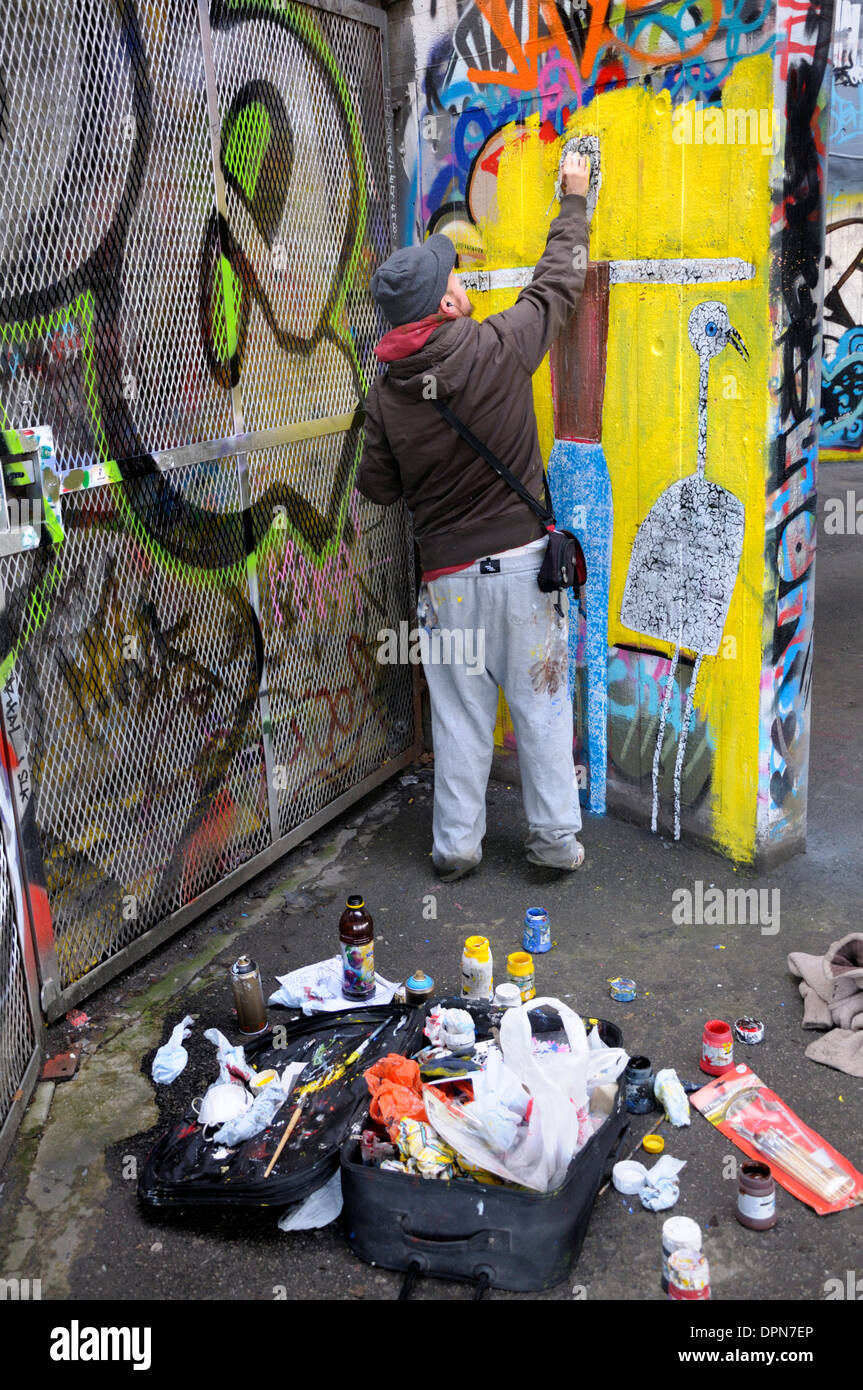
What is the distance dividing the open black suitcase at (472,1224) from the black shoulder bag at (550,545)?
6.85 feet

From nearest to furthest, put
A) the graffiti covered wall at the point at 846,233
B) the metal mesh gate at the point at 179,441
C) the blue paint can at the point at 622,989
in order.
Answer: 1. the metal mesh gate at the point at 179,441
2. the blue paint can at the point at 622,989
3. the graffiti covered wall at the point at 846,233

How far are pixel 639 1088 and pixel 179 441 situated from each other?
2.65m

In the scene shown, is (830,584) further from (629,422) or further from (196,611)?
(196,611)

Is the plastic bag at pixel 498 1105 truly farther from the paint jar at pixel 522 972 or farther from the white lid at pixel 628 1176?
the paint jar at pixel 522 972

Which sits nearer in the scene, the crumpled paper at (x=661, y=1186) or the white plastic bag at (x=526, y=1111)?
the white plastic bag at (x=526, y=1111)

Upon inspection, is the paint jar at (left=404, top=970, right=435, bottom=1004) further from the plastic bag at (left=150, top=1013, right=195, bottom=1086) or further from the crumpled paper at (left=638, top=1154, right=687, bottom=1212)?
the crumpled paper at (left=638, top=1154, right=687, bottom=1212)

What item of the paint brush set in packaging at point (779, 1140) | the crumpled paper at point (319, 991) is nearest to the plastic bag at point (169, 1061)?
the crumpled paper at point (319, 991)

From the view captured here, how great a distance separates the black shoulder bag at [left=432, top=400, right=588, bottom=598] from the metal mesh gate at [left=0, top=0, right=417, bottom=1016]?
92 centimetres

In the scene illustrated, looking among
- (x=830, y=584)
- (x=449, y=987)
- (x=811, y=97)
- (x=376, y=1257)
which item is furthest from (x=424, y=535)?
(x=830, y=584)

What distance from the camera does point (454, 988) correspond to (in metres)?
4.02

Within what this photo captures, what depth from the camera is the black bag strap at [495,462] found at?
4152mm

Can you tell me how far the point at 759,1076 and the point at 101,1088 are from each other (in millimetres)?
2020

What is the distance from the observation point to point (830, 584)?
8.34 m

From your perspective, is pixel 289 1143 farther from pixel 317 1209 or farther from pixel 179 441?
pixel 179 441
